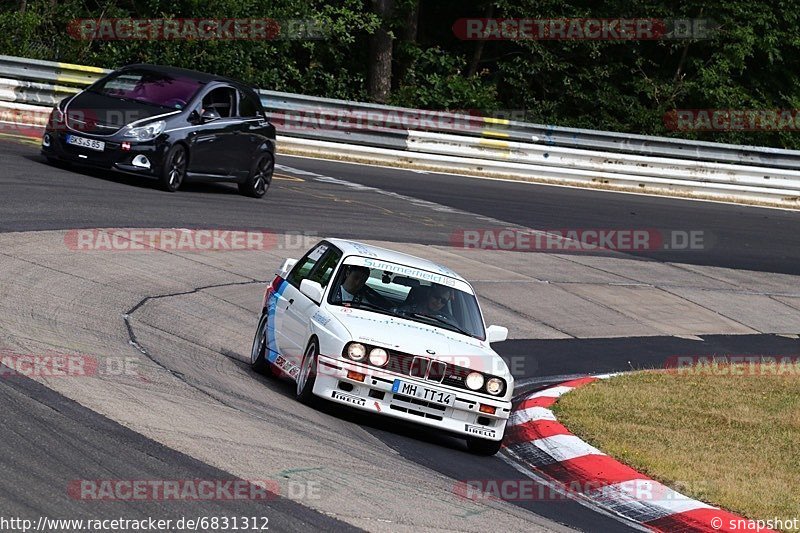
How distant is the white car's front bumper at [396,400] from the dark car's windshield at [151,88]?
9942 mm

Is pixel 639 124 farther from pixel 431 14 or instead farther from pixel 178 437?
pixel 178 437

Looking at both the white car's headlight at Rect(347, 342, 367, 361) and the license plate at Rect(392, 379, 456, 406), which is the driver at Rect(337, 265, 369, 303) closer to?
the white car's headlight at Rect(347, 342, 367, 361)

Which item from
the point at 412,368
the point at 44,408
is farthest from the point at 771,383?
the point at 44,408

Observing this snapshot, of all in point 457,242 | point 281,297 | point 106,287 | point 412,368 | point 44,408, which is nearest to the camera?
point 44,408

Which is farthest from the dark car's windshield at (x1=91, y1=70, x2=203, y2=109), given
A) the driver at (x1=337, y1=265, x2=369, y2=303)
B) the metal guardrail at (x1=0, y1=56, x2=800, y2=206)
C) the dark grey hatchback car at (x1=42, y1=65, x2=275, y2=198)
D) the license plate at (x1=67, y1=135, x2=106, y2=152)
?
the driver at (x1=337, y1=265, x2=369, y2=303)

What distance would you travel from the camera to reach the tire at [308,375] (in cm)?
969

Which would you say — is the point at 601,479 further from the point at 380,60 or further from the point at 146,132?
the point at 380,60

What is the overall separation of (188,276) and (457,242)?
21.5ft

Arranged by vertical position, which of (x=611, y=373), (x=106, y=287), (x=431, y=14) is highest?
(x=431, y=14)

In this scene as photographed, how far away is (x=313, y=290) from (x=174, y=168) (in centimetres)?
873

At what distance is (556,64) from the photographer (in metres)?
33.9

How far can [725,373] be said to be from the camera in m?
13.9

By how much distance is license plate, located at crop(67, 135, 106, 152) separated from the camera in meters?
17.8

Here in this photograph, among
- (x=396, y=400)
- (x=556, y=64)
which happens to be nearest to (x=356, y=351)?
(x=396, y=400)
